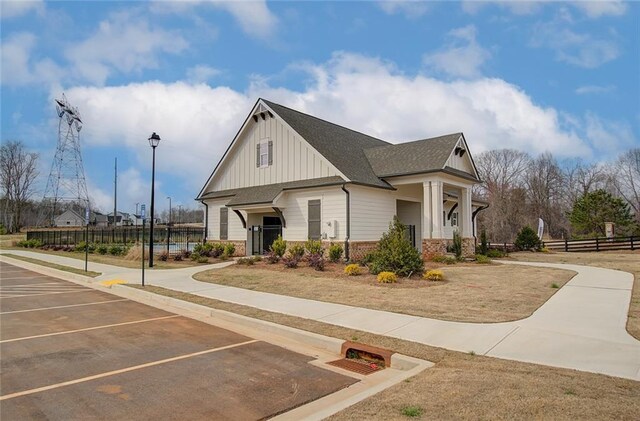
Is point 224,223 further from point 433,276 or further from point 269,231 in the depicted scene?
point 433,276

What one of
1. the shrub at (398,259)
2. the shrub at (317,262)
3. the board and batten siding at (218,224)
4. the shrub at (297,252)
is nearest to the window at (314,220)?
the shrub at (297,252)

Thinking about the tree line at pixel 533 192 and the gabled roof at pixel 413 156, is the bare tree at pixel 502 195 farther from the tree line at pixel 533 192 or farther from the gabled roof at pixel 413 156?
the gabled roof at pixel 413 156

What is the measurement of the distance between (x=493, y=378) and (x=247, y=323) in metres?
4.85

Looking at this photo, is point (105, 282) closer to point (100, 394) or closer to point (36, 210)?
point (100, 394)

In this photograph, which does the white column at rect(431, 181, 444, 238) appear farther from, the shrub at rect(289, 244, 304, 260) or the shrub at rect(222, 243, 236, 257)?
the shrub at rect(222, 243, 236, 257)

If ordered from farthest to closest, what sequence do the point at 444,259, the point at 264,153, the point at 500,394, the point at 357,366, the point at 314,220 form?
the point at 264,153 → the point at 314,220 → the point at 444,259 → the point at 357,366 → the point at 500,394

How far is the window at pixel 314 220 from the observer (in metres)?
20.2

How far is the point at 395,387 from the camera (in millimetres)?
4629

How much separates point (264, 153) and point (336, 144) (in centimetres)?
424

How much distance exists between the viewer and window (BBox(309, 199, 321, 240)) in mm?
20156

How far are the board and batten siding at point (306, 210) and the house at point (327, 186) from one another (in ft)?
0.17

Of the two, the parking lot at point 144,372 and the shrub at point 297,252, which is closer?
the parking lot at point 144,372

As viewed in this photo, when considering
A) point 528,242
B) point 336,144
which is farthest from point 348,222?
point 528,242

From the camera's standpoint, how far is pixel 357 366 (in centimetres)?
570
